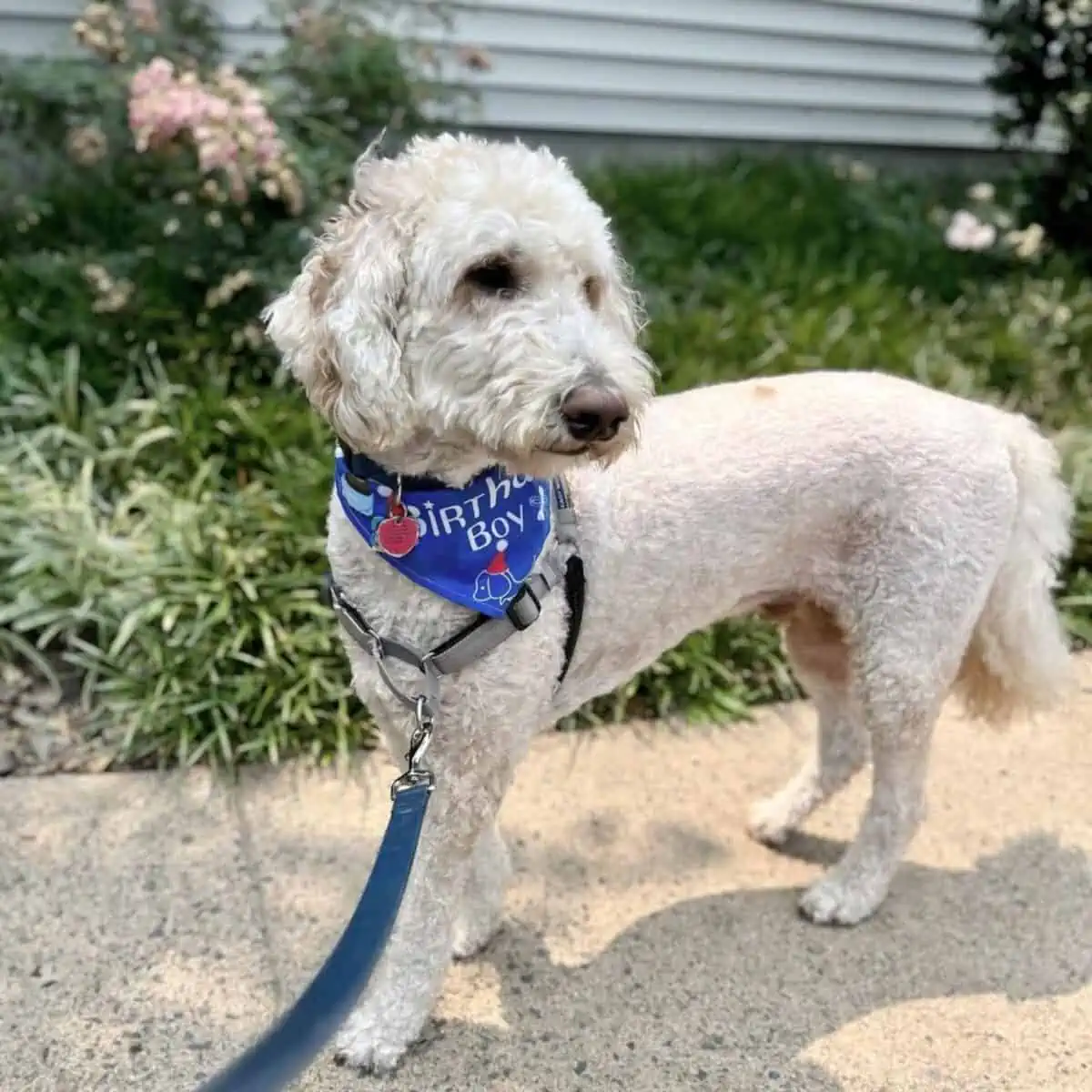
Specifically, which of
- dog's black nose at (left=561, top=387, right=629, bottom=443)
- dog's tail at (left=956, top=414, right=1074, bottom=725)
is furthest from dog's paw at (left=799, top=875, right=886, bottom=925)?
dog's black nose at (left=561, top=387, right=629, bottom=443)

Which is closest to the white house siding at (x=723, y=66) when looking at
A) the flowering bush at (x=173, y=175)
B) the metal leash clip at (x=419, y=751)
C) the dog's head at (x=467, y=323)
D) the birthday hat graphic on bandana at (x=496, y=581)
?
the flowering bush at (x=173, y=175)

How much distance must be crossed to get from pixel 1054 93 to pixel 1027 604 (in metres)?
4.52

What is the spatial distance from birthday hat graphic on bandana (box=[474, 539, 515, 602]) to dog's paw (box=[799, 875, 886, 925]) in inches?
50.4

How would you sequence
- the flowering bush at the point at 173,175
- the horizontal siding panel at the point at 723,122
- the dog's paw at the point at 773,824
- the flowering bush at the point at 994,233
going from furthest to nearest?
the horizontal siding panel at the point at 723,122
the flowering bush at the point at 994,233
the flowering bush at the point at 173,175
the dog's paw at the point at 773,824

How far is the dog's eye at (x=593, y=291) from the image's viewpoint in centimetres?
206

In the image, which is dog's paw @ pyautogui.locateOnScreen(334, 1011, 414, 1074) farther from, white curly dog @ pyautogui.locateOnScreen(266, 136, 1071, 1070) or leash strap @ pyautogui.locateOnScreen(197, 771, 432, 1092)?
leash strap @ pyautogui.locateOnScreen(197, 771, 432, 1092)

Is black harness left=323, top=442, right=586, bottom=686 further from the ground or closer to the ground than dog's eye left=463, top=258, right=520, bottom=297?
closer to the ground

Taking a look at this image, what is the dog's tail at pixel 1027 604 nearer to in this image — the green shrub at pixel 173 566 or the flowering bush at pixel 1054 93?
the green shrub at pixel 173 566

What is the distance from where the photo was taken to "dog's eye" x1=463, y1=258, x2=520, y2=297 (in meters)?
1.94

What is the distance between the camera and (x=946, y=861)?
3.12 m

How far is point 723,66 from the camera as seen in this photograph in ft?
22.5

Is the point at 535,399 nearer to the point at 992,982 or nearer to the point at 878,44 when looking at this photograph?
the point at 992,982

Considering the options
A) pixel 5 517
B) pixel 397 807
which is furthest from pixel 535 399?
pixel 5 517

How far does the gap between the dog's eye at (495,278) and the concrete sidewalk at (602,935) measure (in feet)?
5.19
